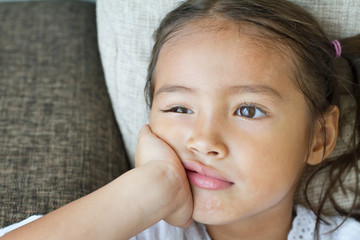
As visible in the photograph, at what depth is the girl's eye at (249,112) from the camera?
0.98 metres

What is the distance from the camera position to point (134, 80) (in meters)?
1.30

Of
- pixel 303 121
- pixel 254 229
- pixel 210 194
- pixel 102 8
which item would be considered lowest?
pixel 254 229

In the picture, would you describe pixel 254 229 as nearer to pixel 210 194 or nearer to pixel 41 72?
pixel 210 194

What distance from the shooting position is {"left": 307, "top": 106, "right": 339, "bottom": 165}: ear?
1104 mm

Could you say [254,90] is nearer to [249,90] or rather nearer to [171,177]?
[249,90]

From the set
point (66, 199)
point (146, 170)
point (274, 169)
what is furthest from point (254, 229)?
point (66, 199)

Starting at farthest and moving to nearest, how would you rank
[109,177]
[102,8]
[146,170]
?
[102,8] → [109,177] → [146,170]

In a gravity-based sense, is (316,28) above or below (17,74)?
above

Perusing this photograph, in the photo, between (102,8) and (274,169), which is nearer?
(274,169)

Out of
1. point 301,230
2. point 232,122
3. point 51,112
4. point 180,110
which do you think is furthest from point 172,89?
point 301,230

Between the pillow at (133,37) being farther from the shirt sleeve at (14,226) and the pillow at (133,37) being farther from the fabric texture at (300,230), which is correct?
the shirt sleeve at (14,226)

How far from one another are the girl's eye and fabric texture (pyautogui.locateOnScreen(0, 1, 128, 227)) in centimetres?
43

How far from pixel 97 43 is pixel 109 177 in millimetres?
503

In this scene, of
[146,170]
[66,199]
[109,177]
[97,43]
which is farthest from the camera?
[97,43]
